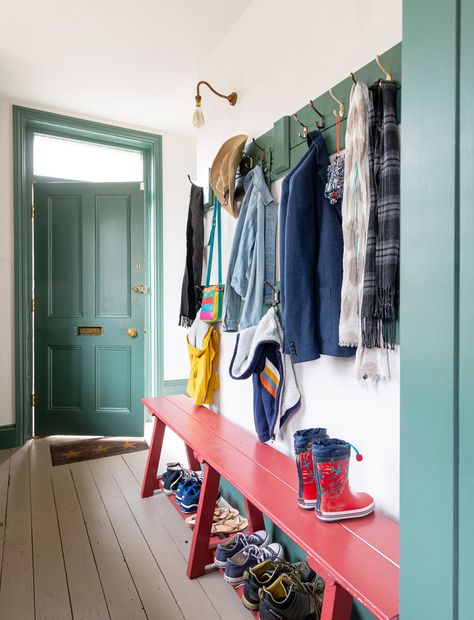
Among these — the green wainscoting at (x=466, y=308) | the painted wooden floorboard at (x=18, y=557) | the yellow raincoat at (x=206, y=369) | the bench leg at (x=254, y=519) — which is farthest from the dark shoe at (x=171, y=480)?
the green wainscoting at (x=466, y=308)

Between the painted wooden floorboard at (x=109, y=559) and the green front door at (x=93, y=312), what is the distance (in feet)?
3.15

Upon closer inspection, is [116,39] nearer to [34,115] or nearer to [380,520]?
[34,115]

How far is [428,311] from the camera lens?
635mm

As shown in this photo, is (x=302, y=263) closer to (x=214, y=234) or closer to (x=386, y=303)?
(x=386, y=303)

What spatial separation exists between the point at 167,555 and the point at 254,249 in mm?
1404

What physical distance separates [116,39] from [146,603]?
2869 mm

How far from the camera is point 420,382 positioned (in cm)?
65

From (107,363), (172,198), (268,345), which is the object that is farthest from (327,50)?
(107,363)

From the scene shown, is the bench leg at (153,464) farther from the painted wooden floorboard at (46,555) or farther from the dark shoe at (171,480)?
the painted wooden floorboard at (46,555)

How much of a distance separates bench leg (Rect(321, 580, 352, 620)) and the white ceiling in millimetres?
2562

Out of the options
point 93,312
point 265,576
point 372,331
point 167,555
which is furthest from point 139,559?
point 93,312

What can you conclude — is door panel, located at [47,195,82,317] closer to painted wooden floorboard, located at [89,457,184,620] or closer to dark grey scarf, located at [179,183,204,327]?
A: dark grey scarf, located at [179,183,204,327]

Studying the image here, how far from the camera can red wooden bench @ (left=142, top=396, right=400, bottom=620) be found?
98 cm

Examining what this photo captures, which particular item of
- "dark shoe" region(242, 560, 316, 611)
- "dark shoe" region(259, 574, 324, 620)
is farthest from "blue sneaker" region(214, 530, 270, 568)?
"dark shoe" region(259, 574, 324, 620)
